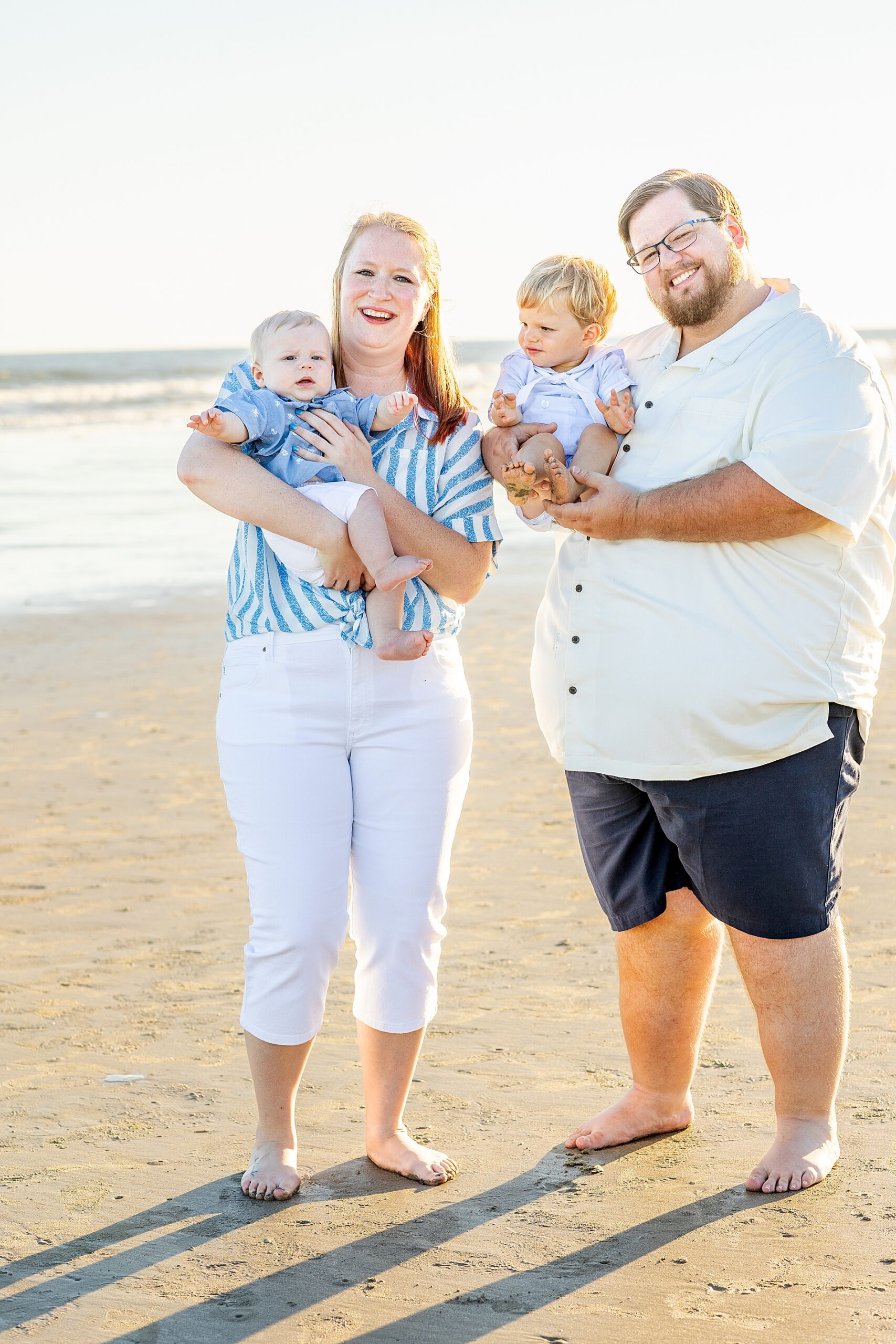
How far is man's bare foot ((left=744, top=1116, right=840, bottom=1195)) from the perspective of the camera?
2930mm

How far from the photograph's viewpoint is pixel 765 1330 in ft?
8.03

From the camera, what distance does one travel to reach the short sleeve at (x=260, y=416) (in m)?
2.86

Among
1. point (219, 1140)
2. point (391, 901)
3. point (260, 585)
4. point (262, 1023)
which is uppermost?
point (260, 585)

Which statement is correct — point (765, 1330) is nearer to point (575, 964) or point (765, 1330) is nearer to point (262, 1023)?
point (262, 1023)

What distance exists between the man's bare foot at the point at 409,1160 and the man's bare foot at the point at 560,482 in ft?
4.82

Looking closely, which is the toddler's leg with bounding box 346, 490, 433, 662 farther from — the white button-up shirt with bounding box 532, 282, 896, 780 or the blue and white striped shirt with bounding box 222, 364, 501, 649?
the white button-up shirt with bounding box 532, 282, 896, 780

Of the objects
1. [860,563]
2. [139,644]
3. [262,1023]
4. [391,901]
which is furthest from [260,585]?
[139,644]

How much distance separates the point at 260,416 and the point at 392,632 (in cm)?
54

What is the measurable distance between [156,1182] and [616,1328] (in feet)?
3.59

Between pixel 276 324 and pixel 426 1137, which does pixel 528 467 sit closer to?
pixel 276 324

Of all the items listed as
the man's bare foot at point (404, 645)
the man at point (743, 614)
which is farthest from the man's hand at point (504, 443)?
the man's bare foot at point (404, 645)

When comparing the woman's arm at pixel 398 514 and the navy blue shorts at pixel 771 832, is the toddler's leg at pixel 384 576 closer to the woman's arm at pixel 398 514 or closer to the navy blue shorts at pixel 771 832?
the woman's arm at pixel 398 514

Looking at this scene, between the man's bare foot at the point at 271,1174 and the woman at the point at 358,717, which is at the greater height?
the woman at the point at 358,717

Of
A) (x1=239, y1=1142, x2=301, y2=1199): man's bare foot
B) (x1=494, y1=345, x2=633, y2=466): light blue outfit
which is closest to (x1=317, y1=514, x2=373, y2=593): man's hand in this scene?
(x1=494, y1=345, x2=633, y2=466): light blue outfit
